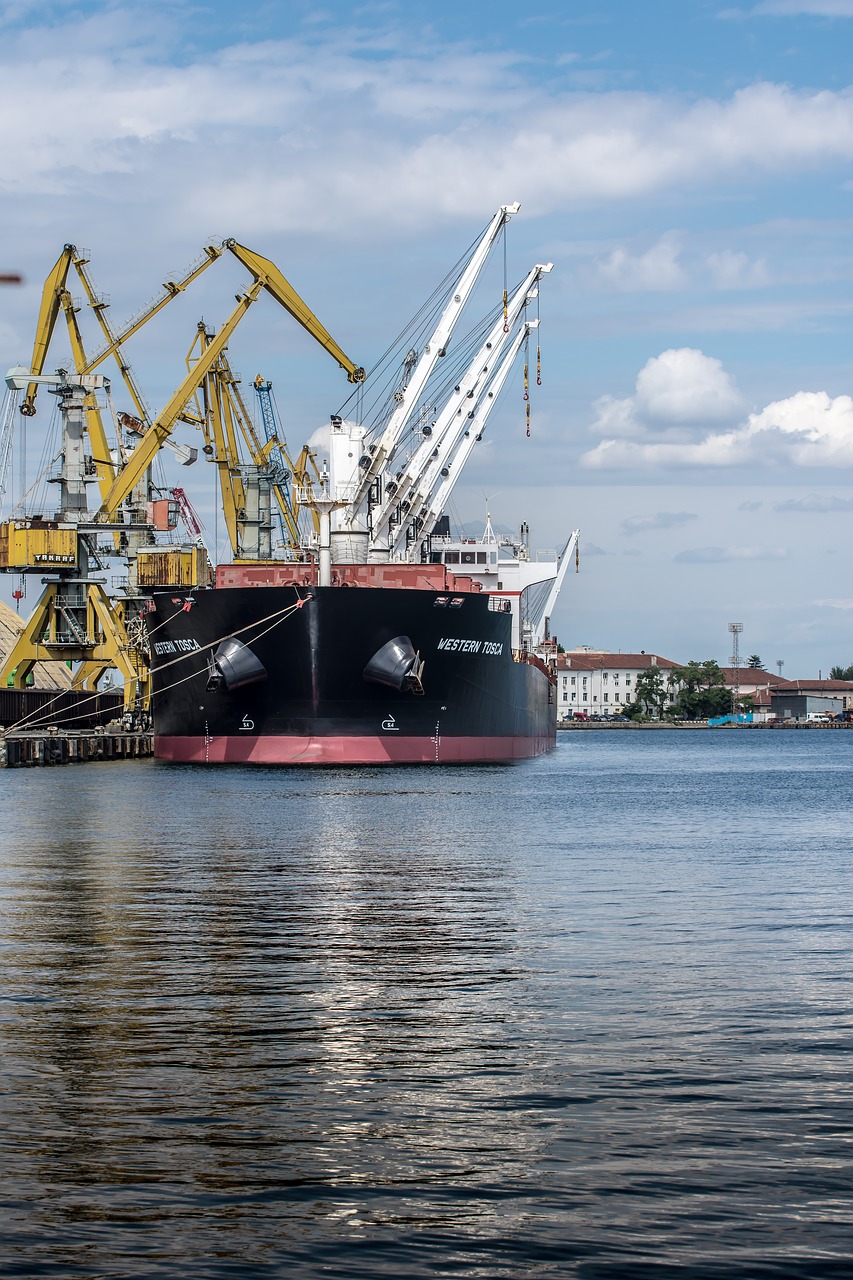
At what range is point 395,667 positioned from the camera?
50.8 meters

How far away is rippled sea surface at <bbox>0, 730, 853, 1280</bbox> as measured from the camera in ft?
24.8

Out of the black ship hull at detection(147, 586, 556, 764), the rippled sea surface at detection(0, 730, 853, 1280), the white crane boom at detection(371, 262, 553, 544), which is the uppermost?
the white crane boom at detection(371, 262, 553, 544)

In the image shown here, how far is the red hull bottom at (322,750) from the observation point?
→ 51.7 metres

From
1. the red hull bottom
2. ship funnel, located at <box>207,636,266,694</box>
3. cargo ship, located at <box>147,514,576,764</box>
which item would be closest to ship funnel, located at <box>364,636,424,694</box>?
cargo ship, located at <box>147,514,576,764</box>

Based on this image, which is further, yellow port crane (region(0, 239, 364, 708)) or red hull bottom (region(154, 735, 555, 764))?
yellow port crane (region(0, 239, 364, 708))

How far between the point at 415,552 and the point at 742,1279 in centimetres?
6214

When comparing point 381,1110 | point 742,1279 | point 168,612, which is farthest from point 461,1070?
point 168,612

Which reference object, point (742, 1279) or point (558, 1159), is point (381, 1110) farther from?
point (742, 1279)

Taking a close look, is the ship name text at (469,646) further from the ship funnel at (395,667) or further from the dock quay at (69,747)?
the dock quay at (69,747)

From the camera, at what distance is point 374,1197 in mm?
8062

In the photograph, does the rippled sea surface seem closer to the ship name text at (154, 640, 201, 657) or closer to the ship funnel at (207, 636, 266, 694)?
the ship funnel at (207, 636, 266, 694)

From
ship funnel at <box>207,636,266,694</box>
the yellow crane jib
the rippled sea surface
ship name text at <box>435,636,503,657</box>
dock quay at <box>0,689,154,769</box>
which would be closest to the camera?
the rippled sea surface

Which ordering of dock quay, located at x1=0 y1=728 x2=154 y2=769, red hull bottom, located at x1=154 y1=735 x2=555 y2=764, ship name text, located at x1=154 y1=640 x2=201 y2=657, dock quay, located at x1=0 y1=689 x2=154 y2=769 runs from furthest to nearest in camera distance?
dock quay, located at x1=0 y1=689 x2=154 y2=769, dock quay, located at x1=0 y1=728 x2=154 y2=769, ship name text, located at x1=154 y1=640 x2=201 y2=657, red hull bottom, located at x1=154 y1=735 x2=555 y2=764

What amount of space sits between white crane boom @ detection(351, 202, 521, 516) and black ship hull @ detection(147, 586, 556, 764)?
33.2 feet
